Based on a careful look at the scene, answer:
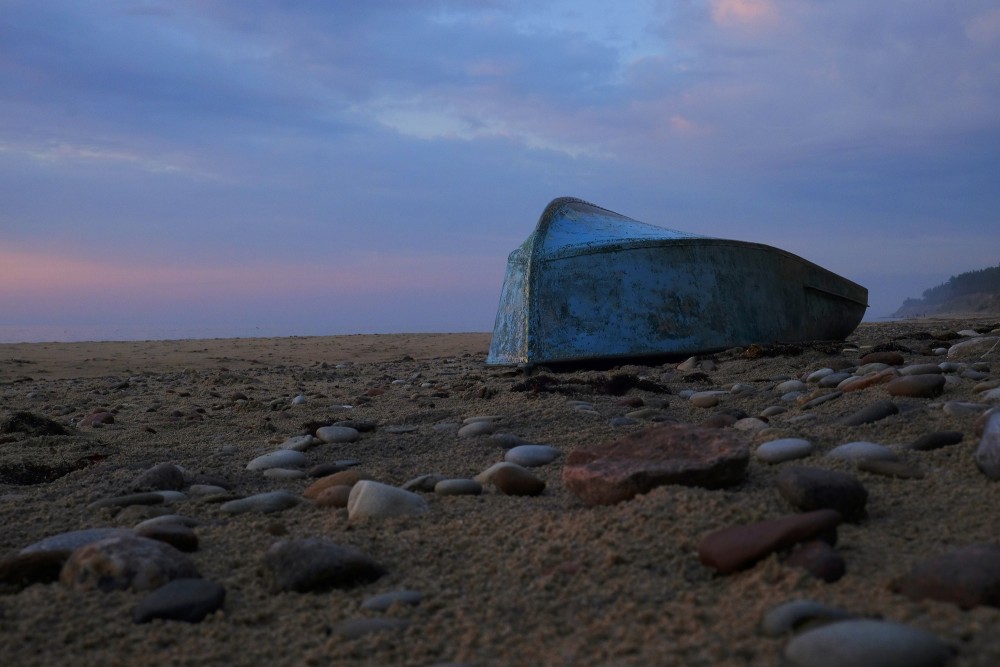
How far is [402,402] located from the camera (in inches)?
190

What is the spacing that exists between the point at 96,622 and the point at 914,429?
229 cm

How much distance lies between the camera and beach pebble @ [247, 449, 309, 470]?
2.96 metres

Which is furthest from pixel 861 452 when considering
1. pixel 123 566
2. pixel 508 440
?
pixel 123 566

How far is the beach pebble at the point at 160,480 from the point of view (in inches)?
104

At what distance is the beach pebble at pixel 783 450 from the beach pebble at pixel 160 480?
1837 millimetres

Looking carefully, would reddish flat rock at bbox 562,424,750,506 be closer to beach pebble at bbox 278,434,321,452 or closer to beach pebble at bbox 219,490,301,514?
beach pebble at bbox 219,490,301,514

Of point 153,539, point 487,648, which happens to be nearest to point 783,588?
point 487,648

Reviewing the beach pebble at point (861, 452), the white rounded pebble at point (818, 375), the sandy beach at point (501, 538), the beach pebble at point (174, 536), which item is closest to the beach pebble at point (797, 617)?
the sandy beach at point (501, 538)

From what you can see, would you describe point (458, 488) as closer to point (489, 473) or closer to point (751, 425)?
point (489, 473)

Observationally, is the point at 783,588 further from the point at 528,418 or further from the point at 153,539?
the point at 528,418

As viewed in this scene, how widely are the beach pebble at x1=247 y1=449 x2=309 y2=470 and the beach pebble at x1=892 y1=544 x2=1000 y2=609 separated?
2138 mm

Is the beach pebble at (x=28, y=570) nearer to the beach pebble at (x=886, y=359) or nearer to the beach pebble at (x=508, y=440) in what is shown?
the beach pebble at (x=508, y=440)

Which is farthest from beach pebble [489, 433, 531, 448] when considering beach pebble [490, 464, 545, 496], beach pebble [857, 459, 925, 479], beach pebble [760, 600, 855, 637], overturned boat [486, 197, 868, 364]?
overturned boat [486, 197, 868, 364]

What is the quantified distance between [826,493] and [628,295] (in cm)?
378
